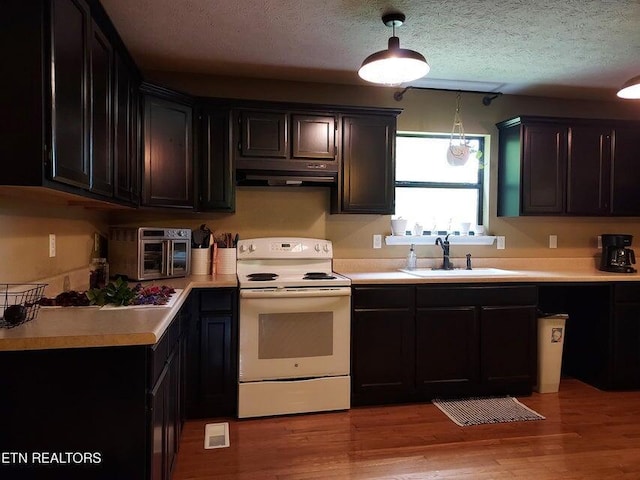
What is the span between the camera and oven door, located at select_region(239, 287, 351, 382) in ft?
9.17

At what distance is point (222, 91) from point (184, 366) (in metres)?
2.09

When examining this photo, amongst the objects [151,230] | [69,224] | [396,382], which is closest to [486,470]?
[396,382]

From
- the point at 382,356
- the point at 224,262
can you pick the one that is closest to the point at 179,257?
the point at 224,262

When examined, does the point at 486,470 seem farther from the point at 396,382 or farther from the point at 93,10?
the point at 93,10

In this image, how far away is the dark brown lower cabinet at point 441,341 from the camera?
299 cm

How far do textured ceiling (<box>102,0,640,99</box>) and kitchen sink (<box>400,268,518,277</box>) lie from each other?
153 cm

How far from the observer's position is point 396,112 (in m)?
3.33

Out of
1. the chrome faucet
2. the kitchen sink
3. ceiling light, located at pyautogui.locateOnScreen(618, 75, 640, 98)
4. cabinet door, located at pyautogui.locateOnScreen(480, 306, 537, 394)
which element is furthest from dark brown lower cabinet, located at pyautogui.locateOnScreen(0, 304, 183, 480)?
ceiling light, located at pyautogui.locateOnScreen(618, 75, 640, 98)

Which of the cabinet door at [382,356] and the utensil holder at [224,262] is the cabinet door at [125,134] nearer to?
the utensil holder at [224,262]

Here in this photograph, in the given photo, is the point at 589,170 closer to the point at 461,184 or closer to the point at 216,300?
the point at 461,184

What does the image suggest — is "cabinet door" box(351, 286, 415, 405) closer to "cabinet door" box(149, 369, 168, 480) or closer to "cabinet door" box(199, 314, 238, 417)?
"cabinet door" box(199, 314, 238, 417)

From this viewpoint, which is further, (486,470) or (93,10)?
(486,470)

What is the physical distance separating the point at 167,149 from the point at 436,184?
2.24 m

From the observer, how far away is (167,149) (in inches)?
115
